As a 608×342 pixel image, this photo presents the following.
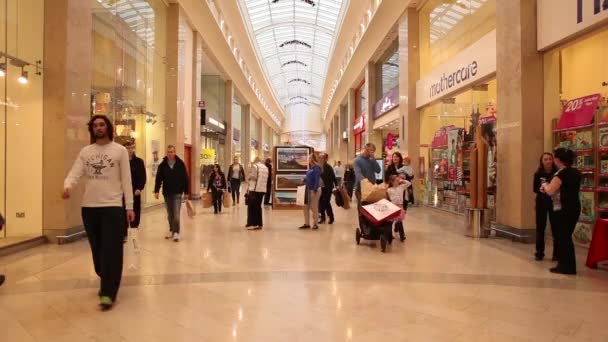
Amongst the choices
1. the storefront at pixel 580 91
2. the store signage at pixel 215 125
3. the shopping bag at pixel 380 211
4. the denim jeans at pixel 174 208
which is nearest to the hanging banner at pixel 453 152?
the storefront at pixel 580 91

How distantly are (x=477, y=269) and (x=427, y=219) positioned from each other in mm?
5563

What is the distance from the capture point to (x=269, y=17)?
28781 mm

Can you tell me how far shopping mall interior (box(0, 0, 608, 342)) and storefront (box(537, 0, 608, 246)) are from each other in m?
0.03

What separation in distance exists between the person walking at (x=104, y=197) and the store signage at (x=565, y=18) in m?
6.05

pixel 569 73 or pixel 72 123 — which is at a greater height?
pixel 569 73

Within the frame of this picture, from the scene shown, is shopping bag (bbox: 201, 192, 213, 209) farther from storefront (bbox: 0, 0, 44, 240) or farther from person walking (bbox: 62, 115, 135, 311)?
person walking (bbox: 62, 115, 135, 311)

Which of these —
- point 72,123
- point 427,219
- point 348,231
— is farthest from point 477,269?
point 72,123

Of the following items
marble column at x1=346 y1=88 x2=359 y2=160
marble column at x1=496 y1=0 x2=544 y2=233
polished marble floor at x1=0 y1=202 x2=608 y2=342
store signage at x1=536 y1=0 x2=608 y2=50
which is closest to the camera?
polished marble floor at x1=0 y1=202 x2=608 y2=342

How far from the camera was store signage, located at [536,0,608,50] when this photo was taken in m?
5.94

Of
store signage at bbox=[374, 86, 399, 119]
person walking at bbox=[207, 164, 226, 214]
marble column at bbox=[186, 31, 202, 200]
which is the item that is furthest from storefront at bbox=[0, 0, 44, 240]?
store signage at bbox=[374, 86, 399, 119]

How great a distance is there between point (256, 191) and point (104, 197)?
500cm

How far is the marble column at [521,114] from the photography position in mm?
7137

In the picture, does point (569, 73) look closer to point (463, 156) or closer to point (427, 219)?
point (463, 156)

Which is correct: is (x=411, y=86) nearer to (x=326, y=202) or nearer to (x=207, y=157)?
(x=326, y=202)
